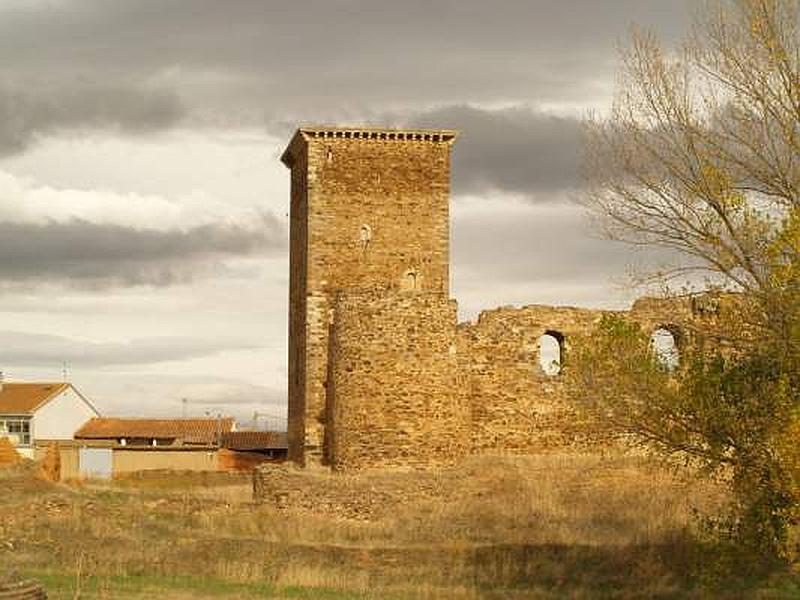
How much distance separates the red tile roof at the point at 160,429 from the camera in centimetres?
5653

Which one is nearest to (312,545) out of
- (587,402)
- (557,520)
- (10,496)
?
(557,520)

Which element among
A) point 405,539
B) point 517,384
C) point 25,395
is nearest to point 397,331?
point 517,384

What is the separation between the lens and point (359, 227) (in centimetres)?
3134

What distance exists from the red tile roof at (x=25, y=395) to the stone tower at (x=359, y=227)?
31.5m

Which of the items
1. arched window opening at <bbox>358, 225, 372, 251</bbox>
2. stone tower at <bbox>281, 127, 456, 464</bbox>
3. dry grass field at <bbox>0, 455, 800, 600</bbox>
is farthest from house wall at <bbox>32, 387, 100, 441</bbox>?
arched window opening at <bbox>358, 225, 372, 251</bbox>

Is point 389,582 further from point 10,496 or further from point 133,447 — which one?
point 133,447

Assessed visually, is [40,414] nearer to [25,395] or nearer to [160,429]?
[25,395]

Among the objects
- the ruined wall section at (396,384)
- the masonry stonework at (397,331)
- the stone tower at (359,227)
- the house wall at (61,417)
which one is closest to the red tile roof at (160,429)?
the house wall at (61,417)

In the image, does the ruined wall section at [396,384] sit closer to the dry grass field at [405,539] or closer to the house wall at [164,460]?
the dry grass field at [405,539]

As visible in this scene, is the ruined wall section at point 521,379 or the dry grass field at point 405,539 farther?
the ruined wall section at point 521,379

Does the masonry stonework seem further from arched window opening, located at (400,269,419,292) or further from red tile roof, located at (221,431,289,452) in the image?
red tile roof, located at (221,431,289,452)

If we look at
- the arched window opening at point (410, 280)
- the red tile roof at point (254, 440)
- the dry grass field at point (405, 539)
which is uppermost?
the arched window opening at point (410, 280)

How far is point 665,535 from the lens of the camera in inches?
882

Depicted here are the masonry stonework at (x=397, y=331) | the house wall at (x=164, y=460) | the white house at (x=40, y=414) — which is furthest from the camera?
the white house at (x=40, y=414)
